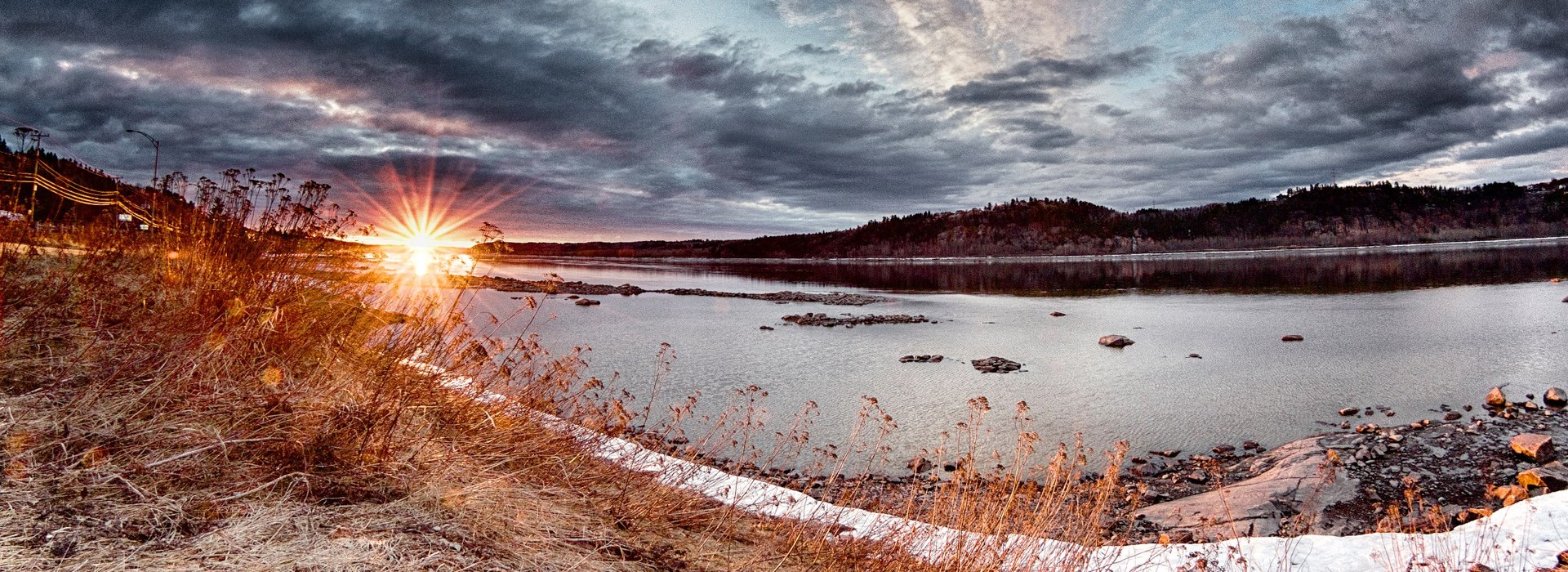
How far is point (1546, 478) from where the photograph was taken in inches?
371

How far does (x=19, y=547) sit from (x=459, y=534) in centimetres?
178

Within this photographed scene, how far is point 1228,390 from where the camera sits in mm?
17609

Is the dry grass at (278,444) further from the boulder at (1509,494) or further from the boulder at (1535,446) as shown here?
the boulder at (1535,446)

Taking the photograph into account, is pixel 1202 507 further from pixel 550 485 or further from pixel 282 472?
pixel 282 472

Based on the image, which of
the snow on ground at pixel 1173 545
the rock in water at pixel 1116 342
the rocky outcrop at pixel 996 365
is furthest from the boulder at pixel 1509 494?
the rock in water at pixel 1116 342

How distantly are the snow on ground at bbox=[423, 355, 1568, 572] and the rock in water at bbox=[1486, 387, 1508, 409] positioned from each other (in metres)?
9.10

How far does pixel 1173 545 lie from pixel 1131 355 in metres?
18.3

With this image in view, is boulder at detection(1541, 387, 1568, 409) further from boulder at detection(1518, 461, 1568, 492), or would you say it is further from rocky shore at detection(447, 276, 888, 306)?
rocky shore at detection(447, 276, 888, 306)

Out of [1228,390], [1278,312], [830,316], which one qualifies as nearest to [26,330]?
[1228,390]

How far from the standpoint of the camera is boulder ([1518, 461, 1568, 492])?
9258 millimetres

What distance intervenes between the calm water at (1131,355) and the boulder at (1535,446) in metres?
2.52

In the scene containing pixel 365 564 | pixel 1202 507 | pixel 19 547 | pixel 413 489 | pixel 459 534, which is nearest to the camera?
pixel 19 547

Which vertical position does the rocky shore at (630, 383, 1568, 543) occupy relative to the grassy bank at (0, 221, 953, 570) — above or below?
below

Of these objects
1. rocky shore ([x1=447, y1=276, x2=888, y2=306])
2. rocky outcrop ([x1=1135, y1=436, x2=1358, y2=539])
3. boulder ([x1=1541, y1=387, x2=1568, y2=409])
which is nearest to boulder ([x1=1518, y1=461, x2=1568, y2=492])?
rocky outcrop ([x1=1135, y1=436, x2=1358, y2=539])
